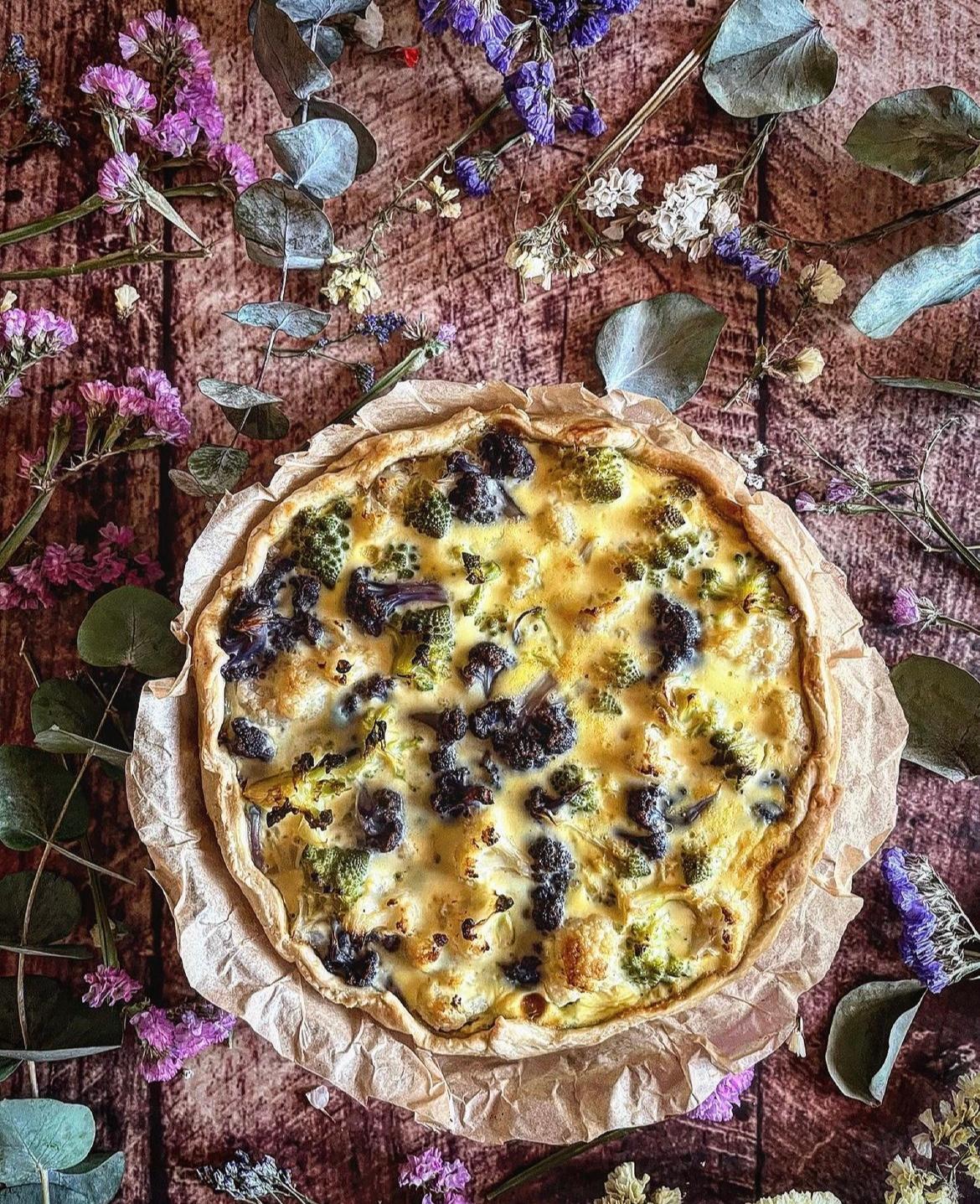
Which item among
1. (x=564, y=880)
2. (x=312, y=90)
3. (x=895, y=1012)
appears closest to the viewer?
(x=564, y=880)

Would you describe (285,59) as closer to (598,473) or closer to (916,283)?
→ (598,473)

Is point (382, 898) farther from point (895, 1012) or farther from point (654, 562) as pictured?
point (895, 1012)

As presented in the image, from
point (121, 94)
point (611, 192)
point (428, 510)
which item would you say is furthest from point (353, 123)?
point (428, 510)

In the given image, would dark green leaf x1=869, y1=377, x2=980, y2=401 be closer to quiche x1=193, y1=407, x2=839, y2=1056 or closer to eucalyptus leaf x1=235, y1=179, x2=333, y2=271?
quiche x1=193, y1=407, x2=839, y2=1056

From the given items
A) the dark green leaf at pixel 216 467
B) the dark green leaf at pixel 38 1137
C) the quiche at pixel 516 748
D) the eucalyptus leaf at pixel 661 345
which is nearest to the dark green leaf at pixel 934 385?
the eucalyptus leaf at pixel 661 345

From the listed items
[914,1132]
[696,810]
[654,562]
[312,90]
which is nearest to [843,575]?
[654,562]

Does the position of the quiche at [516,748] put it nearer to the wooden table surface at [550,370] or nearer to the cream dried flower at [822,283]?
the wooden table surface at [550,370]
